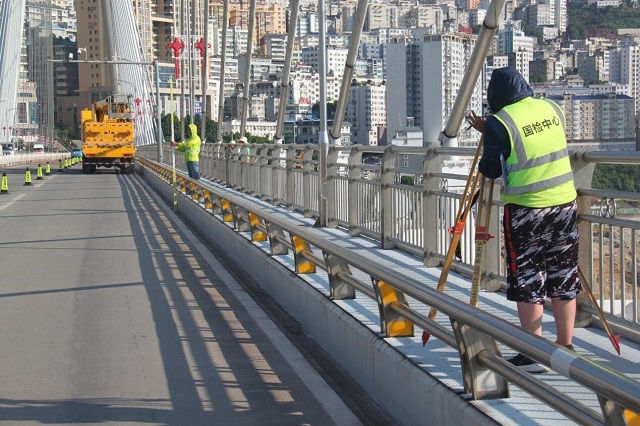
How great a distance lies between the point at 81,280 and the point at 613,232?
8537 mm

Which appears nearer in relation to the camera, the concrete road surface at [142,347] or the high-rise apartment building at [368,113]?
the concrete road surface at [142,347]

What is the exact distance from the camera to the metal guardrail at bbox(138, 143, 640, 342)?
25.3 feet

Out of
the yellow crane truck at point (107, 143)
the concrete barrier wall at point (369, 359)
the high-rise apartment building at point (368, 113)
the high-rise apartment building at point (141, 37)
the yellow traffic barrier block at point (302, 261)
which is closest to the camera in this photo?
the concrete barrier wall at point (369, 359)

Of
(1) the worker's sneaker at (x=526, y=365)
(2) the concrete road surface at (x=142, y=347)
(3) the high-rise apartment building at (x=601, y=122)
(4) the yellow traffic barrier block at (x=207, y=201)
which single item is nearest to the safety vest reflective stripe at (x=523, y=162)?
(1) the worker's sneaker at (x=526, y=365)

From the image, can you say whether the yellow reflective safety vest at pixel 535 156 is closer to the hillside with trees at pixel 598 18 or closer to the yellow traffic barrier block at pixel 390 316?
the yellow traffic barrier block at pixel 390 316

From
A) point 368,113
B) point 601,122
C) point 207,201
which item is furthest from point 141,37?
point 601,122

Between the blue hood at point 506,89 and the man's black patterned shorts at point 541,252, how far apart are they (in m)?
0.62

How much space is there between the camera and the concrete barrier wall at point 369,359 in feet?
20.1

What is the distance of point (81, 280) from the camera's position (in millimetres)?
14734

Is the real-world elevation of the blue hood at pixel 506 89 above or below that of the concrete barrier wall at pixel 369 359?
above

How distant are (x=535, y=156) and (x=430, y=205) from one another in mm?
5378

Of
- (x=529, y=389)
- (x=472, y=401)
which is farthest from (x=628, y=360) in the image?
(x=529, y=389)

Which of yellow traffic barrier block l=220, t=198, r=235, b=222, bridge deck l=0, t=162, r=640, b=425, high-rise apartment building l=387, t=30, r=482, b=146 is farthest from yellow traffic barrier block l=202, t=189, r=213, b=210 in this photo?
high-rise apartment building l=387, t=30, r=482, b=146

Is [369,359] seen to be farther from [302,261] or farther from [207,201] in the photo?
[207,201]
